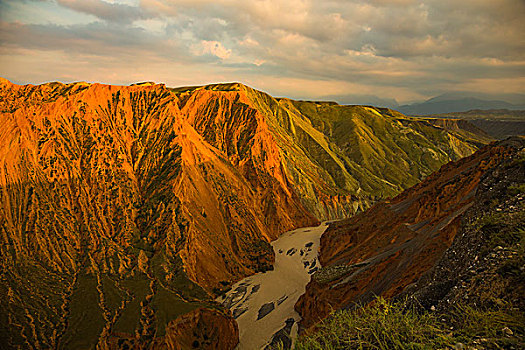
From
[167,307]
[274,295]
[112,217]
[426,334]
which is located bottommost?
[274,295]

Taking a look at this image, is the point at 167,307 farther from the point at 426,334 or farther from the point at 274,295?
the point at 426,334

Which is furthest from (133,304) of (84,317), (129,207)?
(129,207)

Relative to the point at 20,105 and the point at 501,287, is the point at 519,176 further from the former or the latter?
the point at 20,105

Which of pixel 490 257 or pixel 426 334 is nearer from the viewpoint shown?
pixel 426 334

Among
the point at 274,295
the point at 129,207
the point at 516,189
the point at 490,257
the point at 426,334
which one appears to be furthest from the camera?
the point at 129,207

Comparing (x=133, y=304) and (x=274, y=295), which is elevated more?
(x=133, y=304)

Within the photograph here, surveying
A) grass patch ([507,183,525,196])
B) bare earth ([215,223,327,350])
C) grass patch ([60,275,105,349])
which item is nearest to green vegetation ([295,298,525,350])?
grass patch ([507,183,525,196])

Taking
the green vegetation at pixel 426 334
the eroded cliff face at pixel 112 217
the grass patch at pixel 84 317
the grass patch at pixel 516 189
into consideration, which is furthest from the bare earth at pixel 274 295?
the green vegetation at pixel 426 334

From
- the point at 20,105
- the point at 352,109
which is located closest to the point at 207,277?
the point at 20,105

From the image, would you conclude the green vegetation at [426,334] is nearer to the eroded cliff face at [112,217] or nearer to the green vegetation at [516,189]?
the green vegetation at [516,189]
